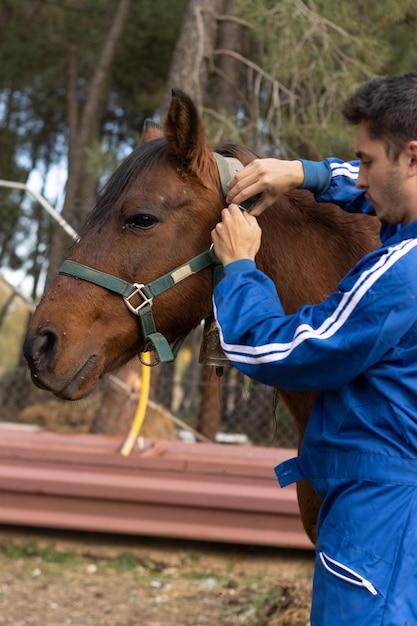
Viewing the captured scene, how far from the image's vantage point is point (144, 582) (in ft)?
17.4

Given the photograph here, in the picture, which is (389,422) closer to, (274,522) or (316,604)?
(316,604)

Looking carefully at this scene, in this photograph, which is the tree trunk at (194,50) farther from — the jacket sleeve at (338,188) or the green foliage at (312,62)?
the jacket sleeve at (338,188)

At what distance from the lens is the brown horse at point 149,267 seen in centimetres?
222

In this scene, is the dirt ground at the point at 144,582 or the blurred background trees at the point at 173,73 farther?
the blurred background trees at the point at 173,73

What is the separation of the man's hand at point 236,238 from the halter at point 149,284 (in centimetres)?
18

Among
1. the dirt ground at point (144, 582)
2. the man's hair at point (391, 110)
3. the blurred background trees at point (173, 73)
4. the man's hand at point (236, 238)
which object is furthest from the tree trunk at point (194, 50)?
the man's hair at point (391, 110)

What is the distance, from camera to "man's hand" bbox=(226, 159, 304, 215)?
2.25m

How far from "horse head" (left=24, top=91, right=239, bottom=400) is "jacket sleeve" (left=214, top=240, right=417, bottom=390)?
399 millimetres

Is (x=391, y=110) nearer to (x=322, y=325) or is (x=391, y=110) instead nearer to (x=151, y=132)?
(x=322, y=325)

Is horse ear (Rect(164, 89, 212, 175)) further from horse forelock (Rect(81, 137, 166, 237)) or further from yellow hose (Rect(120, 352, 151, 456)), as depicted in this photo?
yellow hose (Rect(120, 352, 151, 456))

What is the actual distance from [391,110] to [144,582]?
4316mm

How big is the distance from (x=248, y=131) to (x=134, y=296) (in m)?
5.11

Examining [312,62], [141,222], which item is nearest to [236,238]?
[141,222]

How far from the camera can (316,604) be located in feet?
6.24
